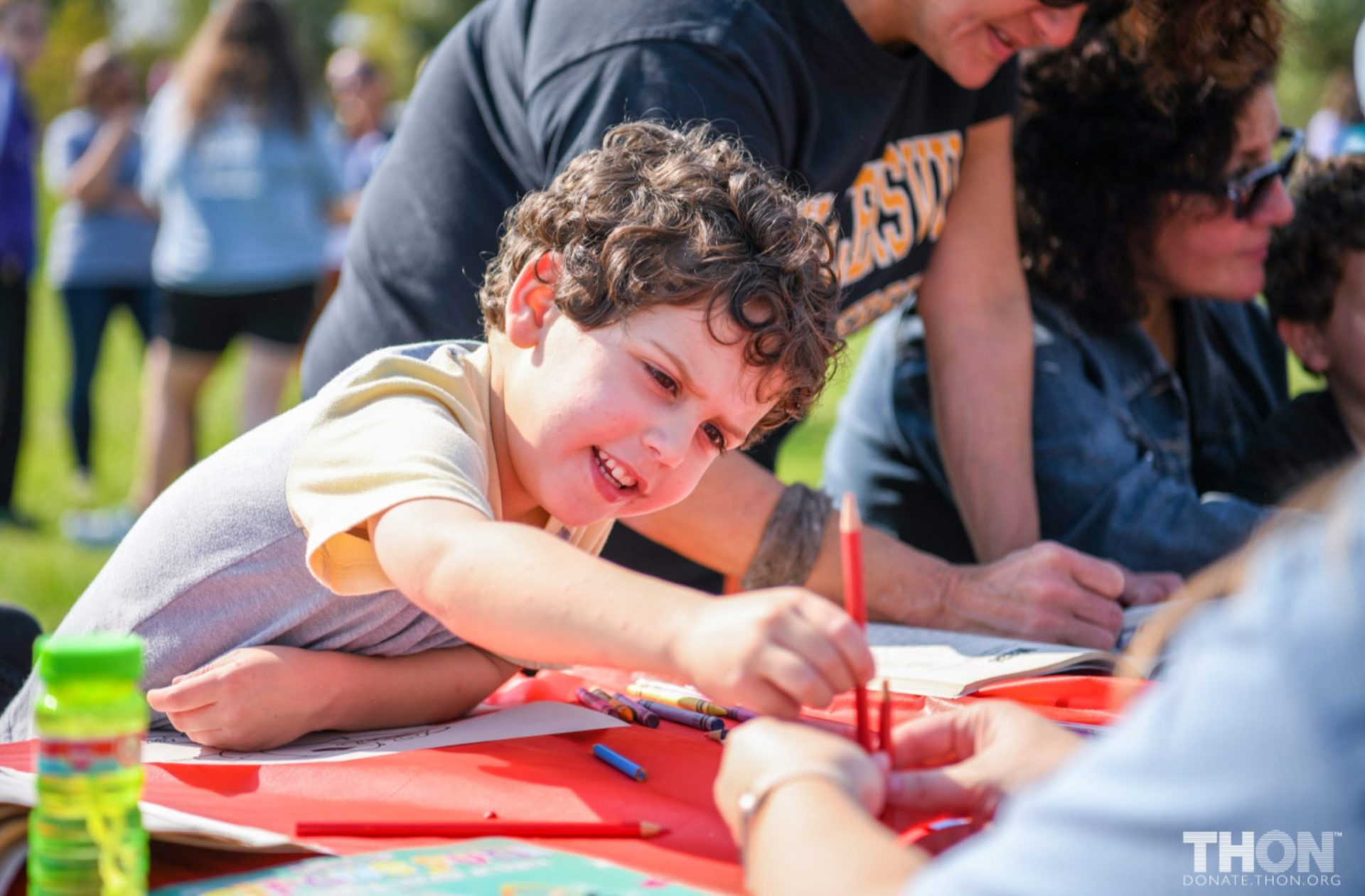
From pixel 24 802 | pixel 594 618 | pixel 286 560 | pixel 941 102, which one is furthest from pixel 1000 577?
pixel 24 802

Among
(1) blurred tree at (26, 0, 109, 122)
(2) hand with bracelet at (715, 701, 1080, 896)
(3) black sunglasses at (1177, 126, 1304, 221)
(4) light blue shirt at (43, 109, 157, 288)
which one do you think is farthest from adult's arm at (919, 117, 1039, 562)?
(1) blurred tree at (26, 0, 109, 122)

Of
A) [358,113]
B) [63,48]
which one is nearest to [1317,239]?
[358,113]

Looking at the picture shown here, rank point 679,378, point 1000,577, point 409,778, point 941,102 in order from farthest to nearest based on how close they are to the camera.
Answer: point 941,102, point 1000,577, point 679,378, point 409,778

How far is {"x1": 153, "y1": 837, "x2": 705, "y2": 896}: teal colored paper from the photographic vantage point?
944mm

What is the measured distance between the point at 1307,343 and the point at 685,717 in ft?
5.90

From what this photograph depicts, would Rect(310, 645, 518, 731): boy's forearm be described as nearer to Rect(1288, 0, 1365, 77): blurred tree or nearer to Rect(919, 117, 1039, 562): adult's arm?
Rect(919, 117, 1039, 562): adult's arm

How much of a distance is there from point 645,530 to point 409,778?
2.35 ft

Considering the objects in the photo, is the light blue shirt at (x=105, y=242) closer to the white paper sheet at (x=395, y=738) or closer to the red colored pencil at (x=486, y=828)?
the white paper sheet at (x=395, y=738)

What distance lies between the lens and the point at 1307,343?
2738 mm

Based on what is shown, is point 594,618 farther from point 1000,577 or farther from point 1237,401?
point 1237,401

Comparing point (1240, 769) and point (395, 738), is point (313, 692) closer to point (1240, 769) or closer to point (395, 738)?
point (395, 738)

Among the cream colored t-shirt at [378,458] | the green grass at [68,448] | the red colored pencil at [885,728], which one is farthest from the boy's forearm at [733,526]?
the red colored pencil at [885,728]

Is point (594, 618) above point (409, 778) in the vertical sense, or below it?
above

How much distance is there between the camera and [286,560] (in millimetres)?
1443
